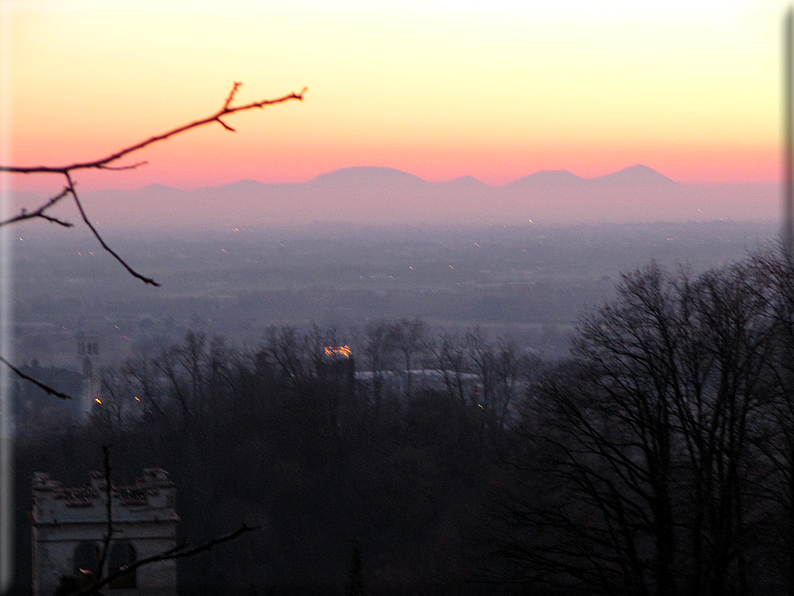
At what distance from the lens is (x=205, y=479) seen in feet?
64.3

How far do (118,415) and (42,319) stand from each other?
2799mm

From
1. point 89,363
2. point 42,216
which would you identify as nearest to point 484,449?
point 89,363

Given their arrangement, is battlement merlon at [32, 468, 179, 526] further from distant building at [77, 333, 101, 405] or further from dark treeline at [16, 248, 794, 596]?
distant building at [77, 333, 101, 405]

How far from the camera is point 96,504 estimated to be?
34.6 feet

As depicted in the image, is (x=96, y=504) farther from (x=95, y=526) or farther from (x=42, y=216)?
(x=42, y=216)

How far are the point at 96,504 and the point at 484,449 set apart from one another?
11.3 meters

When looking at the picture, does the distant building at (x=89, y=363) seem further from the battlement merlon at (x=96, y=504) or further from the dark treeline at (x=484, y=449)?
the battlement merlon at (x=96, y=504)

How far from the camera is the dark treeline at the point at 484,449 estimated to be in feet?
30.4

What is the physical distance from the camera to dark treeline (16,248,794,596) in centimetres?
927

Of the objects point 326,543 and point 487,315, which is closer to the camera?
point 326,543

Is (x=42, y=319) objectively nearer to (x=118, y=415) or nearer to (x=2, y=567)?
(x=118, y=415)

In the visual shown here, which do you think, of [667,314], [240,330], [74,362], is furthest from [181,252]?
[667,314]

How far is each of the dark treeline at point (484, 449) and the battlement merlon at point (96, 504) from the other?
8.72 feet

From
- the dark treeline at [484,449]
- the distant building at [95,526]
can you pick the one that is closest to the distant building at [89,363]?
the dark treeline at [484,449]
